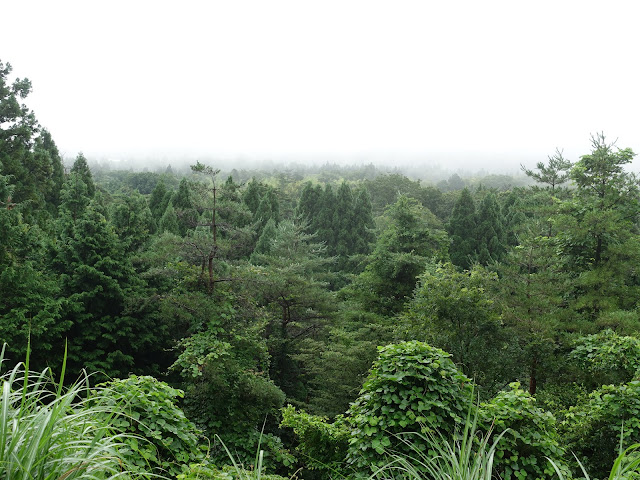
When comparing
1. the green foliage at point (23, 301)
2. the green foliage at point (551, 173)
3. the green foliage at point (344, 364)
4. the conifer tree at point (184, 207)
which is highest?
the green foliage at point (551, 173)

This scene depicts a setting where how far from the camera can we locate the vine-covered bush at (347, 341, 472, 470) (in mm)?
3734

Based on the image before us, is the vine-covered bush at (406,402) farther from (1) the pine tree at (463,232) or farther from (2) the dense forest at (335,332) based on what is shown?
(1) the pine tree at (463,232)

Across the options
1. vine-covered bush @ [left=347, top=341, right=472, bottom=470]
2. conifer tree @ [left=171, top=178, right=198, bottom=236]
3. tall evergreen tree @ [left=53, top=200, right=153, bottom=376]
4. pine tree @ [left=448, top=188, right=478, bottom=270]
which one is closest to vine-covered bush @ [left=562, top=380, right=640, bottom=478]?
vine-covered bush @ [left=347, top=341, right=472, bottom=470]

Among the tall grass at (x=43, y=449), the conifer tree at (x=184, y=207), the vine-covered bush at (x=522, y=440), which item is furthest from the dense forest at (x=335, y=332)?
the tall grass at (x=43, y=449)

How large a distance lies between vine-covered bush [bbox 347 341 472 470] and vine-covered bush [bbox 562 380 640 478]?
1785mm

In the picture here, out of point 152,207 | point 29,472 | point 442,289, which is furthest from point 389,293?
point 152,207

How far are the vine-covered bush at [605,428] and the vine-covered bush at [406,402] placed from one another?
→ 1785mm

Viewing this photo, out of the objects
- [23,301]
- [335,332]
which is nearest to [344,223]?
[335,332]

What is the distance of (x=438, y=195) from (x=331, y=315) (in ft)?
90.5

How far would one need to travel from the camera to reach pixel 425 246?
14844 mm

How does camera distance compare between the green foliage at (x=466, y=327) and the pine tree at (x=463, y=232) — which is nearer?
the green foliage at (x=466, y=327)

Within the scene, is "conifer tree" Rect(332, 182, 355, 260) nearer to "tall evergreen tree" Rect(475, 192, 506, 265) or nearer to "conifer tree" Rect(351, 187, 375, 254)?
"conifer tree" Rect(351, 187, 375, 254)

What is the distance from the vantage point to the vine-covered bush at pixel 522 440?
367 centimetres

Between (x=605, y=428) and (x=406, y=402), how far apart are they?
9.35 feet
